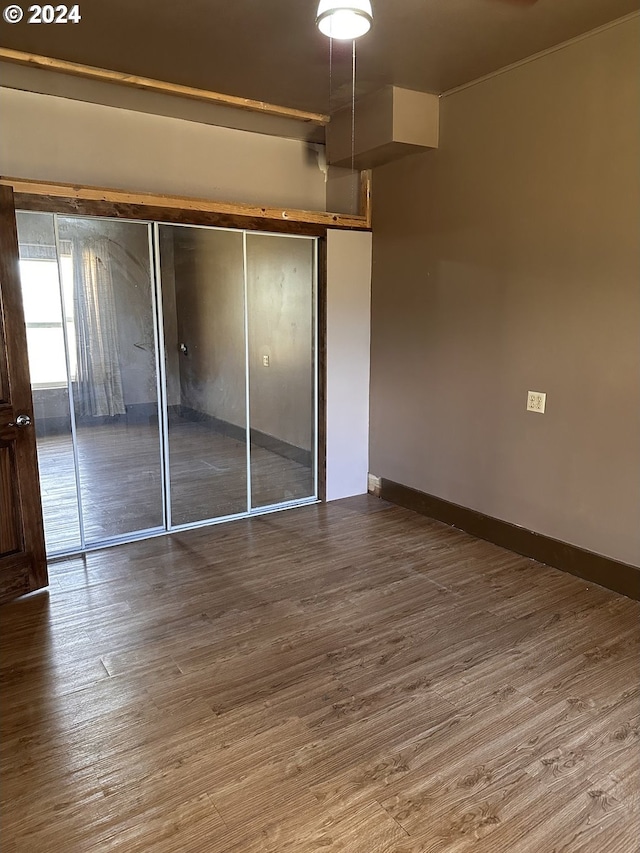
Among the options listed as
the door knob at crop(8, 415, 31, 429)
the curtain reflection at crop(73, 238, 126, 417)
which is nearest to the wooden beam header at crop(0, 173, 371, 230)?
the curtain reflection at crop(73, 238, 126, 417)

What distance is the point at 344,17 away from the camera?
2254mm

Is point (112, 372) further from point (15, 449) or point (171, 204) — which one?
point (171, 204)

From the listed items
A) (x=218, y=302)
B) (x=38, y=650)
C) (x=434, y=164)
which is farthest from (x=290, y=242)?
(x=38, y=650)

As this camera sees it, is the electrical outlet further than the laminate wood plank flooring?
No

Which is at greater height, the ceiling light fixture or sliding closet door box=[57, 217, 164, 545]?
the ceiling light fixture

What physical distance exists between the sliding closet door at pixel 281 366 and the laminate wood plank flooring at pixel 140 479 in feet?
0.08

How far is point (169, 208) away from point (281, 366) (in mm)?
1408

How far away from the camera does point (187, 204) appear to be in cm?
374

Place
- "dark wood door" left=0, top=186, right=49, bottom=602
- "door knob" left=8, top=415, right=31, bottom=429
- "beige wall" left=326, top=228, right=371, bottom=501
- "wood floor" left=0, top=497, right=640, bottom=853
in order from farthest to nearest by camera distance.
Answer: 1. "beige wall" left=326, top=228, right=371, bottom=501
2. "door knob" left=8, top=415, right=31, bottom=429
3. "dark wood door" left=0, top=186, right=49, bottom=602
4. "wood floor" left=0, top=497, right=640, bottom=853

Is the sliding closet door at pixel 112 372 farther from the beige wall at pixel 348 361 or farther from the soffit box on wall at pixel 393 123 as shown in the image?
the soffit box on wall at pixel 393 123

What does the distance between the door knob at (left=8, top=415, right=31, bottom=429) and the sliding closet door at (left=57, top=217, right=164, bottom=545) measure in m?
0.50

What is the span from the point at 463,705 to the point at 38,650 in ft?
6.20

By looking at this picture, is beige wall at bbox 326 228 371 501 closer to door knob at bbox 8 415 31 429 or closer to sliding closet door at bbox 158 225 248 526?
sliding closet door at bbox 158 225 248 526

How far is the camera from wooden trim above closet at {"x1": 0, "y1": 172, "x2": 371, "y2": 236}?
3260 millimetres
